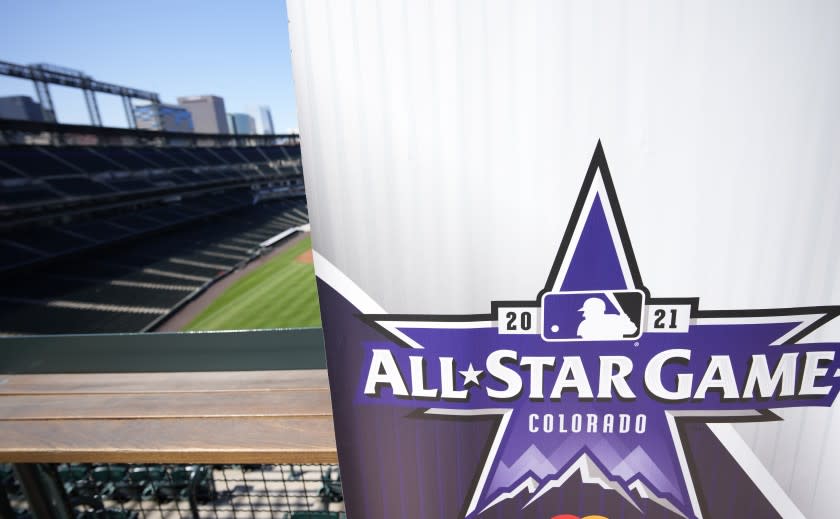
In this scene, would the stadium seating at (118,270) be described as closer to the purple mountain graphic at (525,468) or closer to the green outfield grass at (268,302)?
the green outfield grass at (268,302)

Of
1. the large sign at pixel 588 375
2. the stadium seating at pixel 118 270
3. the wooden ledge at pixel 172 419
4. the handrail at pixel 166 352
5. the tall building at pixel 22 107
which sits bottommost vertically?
the stadium seating at pixel 118 270

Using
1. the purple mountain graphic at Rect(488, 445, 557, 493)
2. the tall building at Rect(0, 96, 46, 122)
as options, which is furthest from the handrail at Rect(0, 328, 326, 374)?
the tall building at Rect(0, 96, 46, 122)

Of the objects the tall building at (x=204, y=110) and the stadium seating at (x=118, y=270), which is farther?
the tall building at (x=204, y=110)

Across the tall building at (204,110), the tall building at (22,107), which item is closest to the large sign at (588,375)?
the tall building at (22,107)

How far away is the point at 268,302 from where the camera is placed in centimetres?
1518

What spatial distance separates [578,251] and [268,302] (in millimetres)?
15419

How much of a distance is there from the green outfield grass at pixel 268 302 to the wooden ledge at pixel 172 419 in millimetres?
10323

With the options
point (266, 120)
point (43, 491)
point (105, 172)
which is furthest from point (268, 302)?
point (266, 120)

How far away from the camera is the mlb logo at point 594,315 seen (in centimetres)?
88

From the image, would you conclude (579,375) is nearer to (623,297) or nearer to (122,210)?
(623,297)

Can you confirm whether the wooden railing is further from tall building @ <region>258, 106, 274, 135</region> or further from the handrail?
tall building @ <region>258, 106, 274, 135</region>

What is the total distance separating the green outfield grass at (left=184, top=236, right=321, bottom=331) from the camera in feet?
44.6

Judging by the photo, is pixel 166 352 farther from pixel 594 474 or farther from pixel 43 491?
pixel 594 474

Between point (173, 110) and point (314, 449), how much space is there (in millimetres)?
77144
